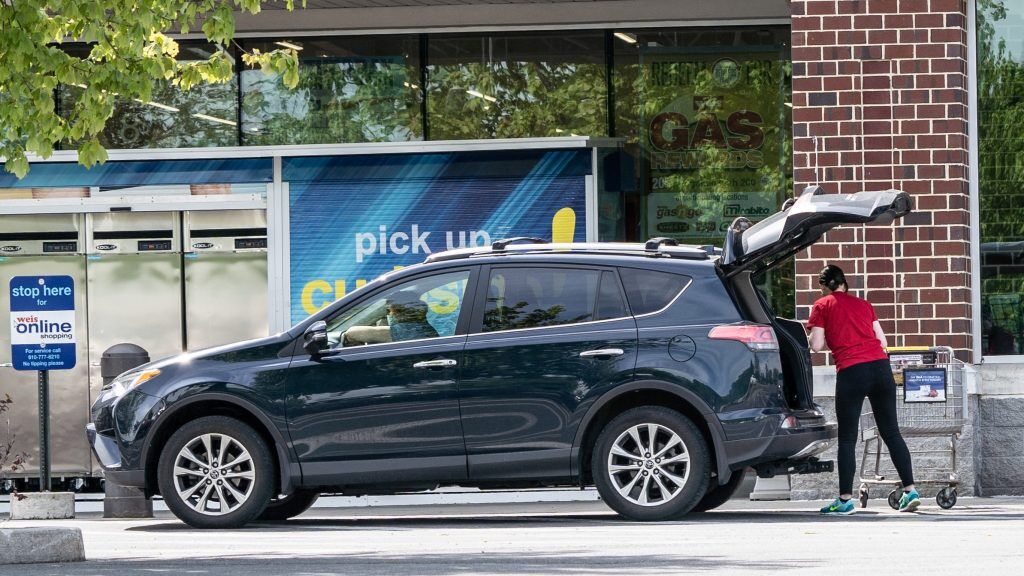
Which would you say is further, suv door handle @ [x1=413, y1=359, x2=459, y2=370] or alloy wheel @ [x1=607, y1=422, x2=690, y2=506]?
suv door handle @ [x1=413, y1=359, x2=459, y2=370]

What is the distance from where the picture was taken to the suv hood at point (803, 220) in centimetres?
1141

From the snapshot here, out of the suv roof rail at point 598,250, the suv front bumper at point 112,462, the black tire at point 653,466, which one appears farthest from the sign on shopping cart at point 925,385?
the suv front bumper at point 112,462

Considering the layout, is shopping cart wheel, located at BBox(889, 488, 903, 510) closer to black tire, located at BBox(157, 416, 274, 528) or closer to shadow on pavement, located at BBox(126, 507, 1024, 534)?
shadow on pavement, located at BBox(126, 507, 1024, 534)

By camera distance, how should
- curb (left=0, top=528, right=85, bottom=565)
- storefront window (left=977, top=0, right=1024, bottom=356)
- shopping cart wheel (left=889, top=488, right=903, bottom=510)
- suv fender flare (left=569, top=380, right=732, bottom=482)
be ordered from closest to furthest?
curb (left=0, top=528, right=85, bottom=565) → suv fender flare (left=569, top=380, right=732, bottom=482) → shopping cart wheel (left=889, top=488, right=903, bottom=510) → storefront window (left=977, top=0, right=1024, bottom=356)

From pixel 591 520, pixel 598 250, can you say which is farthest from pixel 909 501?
pixel 598 250

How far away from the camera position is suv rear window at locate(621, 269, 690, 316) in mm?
11422

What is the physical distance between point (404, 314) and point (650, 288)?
5.24ft

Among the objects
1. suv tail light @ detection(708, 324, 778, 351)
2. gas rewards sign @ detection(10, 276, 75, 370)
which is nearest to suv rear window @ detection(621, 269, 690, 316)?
suv tail light @ detection(708, 324, 778, 351)

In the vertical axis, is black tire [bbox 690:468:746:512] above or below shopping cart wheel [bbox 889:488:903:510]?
above

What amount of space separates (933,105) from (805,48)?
108 centimetres

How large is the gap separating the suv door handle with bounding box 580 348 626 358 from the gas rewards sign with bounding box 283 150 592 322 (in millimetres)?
4984

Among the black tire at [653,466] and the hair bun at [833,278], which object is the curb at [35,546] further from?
the hair bun at [833,278]

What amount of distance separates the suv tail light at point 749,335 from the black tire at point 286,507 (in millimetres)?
3183

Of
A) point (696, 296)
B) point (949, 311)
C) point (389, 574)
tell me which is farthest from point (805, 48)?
point (389, 574)
